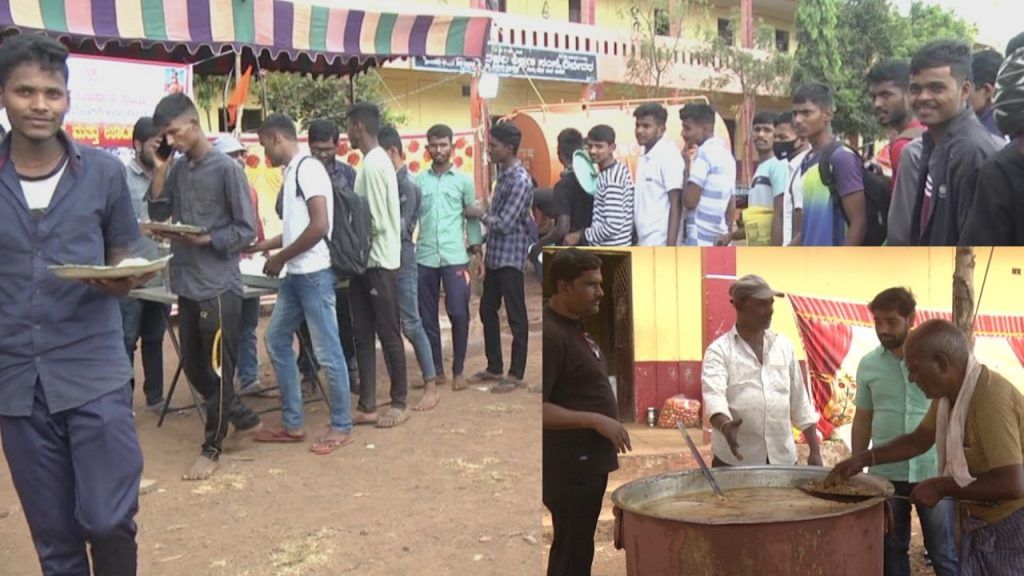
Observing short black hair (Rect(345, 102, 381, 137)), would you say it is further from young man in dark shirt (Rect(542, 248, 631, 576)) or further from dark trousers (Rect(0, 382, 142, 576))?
young man in dark shirt (Rect(542, 248, 631, 576))

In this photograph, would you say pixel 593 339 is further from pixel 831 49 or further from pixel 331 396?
pixel 331 396

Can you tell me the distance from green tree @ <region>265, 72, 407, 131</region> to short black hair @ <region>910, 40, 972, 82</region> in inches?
64.0

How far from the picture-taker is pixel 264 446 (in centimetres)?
286

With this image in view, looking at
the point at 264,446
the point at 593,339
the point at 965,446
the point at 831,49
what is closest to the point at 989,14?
the point at 831,49

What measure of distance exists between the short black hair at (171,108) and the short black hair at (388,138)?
504mm

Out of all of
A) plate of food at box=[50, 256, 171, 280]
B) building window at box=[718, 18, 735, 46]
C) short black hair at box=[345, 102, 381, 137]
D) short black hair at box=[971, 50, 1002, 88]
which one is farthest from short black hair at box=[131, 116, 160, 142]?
short black hair at box=[971, 50, 1002, 88]

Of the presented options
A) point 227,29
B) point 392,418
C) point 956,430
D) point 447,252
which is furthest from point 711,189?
point 392,418

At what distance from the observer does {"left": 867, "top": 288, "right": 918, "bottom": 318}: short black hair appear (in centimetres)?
115

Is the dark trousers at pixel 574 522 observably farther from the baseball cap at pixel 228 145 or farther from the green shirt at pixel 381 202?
the baseball cap at pixel 228 145

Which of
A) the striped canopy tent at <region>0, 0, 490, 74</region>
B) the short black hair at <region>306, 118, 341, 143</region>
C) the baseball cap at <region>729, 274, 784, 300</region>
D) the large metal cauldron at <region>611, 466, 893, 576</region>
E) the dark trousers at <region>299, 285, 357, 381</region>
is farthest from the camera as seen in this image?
the dark trousers at <region>299, 285, 357, 381</region>

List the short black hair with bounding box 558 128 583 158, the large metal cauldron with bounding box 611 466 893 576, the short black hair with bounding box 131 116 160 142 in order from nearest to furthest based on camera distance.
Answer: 1. the large metal cauldron with bounding box 611 466 893 576
2. the short black hair with bounding box 558 128 583 158
3. the short black hair with bounding box 131 116 160 142

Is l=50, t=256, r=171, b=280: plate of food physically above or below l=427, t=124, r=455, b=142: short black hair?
below

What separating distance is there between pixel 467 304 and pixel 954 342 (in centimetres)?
195

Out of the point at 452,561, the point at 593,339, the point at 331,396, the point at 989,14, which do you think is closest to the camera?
the point at 989,14
